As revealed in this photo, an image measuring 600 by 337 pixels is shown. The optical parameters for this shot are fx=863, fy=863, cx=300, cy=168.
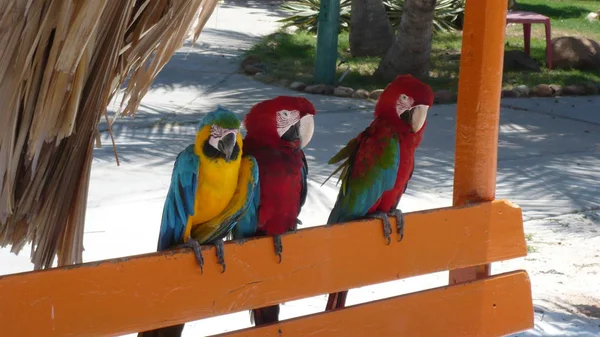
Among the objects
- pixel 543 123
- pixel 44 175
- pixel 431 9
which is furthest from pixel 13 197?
pixel 431 9

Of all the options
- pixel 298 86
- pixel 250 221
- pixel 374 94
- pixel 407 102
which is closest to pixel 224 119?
pixel 250 221

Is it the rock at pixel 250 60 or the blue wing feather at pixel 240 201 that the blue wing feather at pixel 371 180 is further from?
the rock at pixel 250 60

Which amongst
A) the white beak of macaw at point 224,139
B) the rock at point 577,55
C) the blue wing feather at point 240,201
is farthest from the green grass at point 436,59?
the white beak of macaw at point 224,139

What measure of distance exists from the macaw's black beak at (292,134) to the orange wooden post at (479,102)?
0.63m

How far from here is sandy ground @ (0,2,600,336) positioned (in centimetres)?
380

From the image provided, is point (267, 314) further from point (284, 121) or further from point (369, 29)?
point (369, 29)

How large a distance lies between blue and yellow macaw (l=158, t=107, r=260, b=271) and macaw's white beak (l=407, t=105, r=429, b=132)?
1.97 feet

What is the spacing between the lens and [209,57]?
364 inches

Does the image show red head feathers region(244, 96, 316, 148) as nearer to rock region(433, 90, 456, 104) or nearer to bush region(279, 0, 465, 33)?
rock region(433, 90, 456, 104)

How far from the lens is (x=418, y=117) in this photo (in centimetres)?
277

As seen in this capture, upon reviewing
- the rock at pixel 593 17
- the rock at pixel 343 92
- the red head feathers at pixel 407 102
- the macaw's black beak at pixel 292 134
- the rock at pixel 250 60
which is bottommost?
the rock at pixel 343 92

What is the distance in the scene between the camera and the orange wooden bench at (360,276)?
6.82 feet

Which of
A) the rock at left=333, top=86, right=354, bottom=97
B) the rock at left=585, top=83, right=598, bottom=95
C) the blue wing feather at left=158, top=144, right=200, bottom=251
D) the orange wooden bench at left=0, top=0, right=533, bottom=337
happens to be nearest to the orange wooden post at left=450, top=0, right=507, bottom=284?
the orange wooden bench at left=0, top=0, right=533, bottom=337

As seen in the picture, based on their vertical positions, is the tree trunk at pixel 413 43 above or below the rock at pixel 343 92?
above
